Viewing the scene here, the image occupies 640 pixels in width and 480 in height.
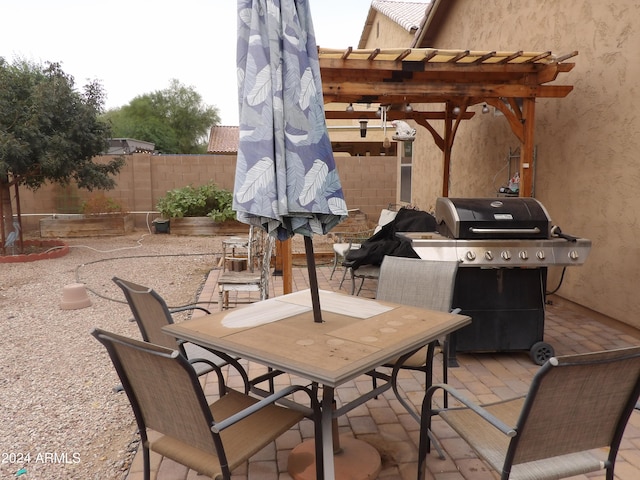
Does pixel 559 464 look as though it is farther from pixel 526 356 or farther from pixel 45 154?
pixel 45 154

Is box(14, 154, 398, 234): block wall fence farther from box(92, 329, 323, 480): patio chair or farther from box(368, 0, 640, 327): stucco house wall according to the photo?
box(92, 329, 323, 480): patio chair

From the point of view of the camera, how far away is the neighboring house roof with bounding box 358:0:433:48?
11477mm

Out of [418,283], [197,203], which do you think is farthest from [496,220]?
[197,203]

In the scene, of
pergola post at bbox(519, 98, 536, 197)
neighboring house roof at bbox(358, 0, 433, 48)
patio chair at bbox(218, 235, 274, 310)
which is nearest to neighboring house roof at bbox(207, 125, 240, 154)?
neighboring house roof at bbox(358, 0, 433, 48)

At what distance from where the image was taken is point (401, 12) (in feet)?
43.1

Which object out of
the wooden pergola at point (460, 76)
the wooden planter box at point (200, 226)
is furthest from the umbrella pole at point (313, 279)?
the wooden planter box at point (200, 226)

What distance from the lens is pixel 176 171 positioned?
41.5 ft

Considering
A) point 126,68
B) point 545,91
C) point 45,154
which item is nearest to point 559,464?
point 545,91

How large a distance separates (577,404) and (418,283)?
1.42m

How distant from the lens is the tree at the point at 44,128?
8133mm

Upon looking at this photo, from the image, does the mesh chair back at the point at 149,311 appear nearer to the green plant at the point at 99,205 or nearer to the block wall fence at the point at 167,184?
the green plant at the point at 99,205

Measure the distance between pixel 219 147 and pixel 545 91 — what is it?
72.8 ft

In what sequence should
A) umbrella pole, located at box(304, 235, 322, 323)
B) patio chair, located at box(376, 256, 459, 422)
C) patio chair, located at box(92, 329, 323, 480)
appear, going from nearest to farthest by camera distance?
patio chair, located at box(92, 329, 323, 480)
umbrella pole, located at box(304, 235, 322, 323)
patio chair, located at box(376, 256, 459, 422)

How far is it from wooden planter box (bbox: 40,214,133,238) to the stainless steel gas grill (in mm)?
9632
